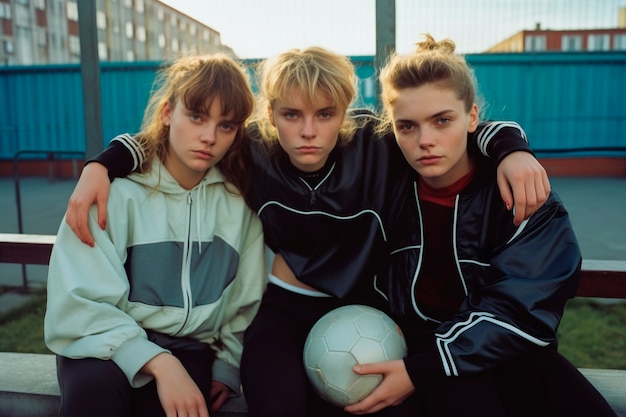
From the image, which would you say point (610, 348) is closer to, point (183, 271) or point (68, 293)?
point (183, 271)

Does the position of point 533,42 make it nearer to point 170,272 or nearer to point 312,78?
point 312,78

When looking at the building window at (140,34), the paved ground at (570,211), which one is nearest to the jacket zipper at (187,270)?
the paved ground at (570,211)

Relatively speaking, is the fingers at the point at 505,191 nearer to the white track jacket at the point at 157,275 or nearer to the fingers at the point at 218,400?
the white track jacket at the point at 157,275

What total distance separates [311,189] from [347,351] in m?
0.65

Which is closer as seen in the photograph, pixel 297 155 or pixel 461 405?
pixel 461 405

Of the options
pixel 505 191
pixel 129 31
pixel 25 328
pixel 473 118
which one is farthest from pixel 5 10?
pixel 505 191

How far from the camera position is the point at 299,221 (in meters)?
2.24

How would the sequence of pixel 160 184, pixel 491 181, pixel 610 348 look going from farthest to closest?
pixel 610 348, pixel 160 184, pixel 491 181

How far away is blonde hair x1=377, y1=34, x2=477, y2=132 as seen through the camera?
1969 mm

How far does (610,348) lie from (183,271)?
9.66 ft

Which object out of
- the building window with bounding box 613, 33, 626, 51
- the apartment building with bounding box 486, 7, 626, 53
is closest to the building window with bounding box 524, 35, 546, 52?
the apartment building with bounding box 486, 7, 626, 53

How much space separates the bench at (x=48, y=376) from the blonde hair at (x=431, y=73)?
2.84ft

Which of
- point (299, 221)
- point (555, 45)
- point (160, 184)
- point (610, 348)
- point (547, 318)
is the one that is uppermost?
Result: point (555, 45)

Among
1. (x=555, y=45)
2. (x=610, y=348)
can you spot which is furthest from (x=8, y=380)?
(x=555, y=45)
